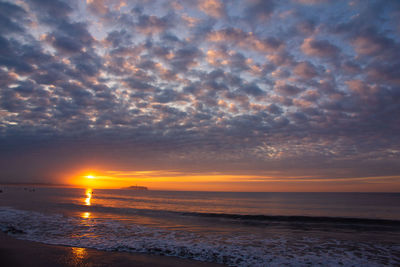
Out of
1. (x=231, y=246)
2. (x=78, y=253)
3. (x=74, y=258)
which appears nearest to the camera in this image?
(x=74, y=258)

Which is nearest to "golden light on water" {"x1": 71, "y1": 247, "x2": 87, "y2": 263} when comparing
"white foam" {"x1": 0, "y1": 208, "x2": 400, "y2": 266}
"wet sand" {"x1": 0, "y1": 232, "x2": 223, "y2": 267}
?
"wet sand" {"x1": 0, "y1": 232, "x2": 223, "y2": 267}

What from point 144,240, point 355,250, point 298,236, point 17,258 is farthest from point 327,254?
point 17,258

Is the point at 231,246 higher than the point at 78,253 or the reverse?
the reverse

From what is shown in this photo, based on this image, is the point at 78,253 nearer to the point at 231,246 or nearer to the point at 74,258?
the point at 74,258

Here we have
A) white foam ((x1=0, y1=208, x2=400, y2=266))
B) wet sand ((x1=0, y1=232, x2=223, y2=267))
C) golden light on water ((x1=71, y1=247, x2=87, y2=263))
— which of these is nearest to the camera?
wet sand ((x1=0, y1=232, x2=223, y2=267))

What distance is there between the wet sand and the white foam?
88 centimetres

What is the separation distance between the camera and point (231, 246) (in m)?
14.2

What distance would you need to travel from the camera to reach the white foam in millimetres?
11765

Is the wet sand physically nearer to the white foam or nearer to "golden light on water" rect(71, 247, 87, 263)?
"golden light on water" rect(71, 247, 87, 263)

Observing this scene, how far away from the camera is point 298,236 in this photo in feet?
59.5

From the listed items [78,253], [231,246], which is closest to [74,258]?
[78,253]

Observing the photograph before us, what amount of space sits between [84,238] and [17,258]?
186 inches

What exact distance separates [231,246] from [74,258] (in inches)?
326

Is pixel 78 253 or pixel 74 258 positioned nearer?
pixel 74 258
